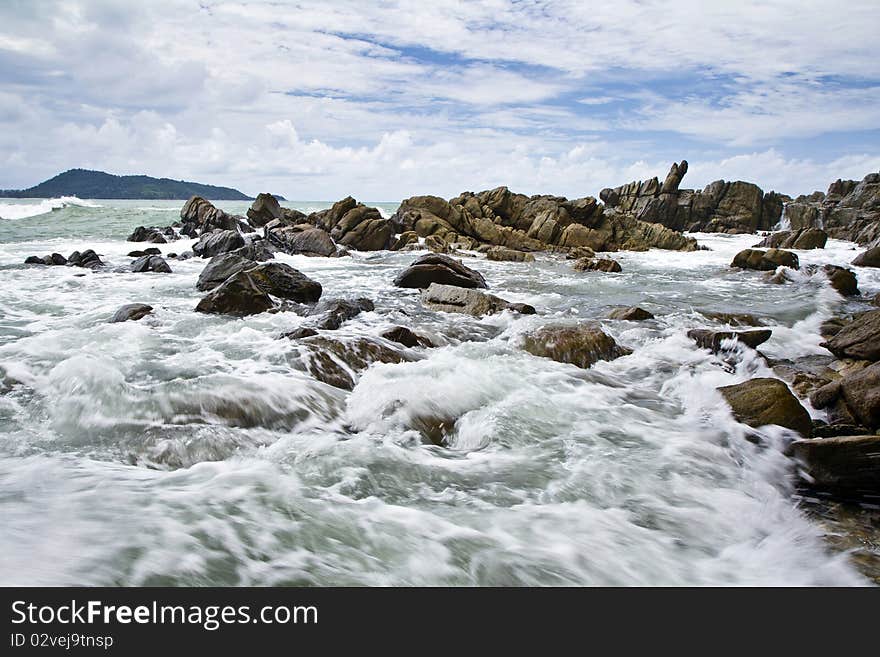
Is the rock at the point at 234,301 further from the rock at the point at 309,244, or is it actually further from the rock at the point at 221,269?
the rock at the point at 309,244

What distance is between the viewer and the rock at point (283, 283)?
1139 cm

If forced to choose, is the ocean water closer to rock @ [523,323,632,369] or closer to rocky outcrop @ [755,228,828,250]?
rock @ [523,323,632,369]

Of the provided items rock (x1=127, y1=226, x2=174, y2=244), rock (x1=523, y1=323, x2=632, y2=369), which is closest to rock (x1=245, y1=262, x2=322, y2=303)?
rock (x1=523, y1=323, x2=632, y2=369)

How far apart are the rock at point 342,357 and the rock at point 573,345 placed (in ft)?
6.66

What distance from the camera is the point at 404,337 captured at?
7797 millimetres

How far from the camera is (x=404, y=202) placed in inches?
1324

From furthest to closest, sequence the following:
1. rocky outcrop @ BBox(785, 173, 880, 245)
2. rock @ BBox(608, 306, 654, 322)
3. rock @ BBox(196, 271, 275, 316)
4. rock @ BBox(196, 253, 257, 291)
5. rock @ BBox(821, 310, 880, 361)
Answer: rocky outcrop @ BBox(785, 173, 880, 245) → rock @ BBox(196, 253, 257, 291) → rock @ BBox(608, 306, 654, 322) → rock @ BBox(196, 271, 275, 316) → rock @ BBox(821, 310, 880, 361)

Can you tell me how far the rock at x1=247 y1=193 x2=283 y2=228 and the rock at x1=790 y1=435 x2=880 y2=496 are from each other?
33762mm

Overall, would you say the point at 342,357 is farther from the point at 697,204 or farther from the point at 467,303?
the point at 697,204

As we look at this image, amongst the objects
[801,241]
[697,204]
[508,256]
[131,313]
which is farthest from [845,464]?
[697,204]

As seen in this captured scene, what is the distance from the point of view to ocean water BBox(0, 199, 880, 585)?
3.12 metres
